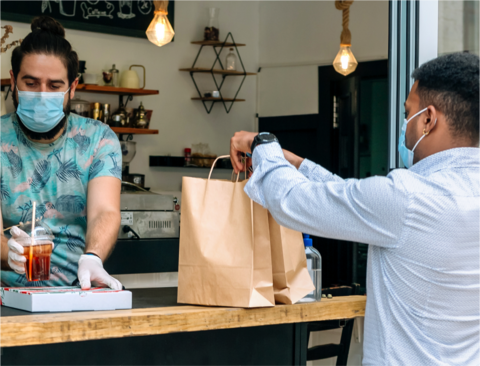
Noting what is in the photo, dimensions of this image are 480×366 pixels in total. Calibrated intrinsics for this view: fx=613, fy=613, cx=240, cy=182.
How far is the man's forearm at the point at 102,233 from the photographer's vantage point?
1.85m

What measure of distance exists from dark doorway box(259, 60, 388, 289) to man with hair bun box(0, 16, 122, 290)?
349cm

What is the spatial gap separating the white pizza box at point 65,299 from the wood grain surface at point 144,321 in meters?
0.03

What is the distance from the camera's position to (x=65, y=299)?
1.41 meters

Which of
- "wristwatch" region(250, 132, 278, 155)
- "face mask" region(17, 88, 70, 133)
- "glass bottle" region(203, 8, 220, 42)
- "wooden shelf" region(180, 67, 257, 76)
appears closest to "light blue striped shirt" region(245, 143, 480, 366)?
"wristwatch" region(250, 132, 278, 155)

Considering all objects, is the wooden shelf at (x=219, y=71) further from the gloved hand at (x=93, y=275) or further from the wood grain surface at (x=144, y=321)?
the wood grain surface at (x=144, y=321)

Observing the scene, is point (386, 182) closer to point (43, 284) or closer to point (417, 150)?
point (417, 150)

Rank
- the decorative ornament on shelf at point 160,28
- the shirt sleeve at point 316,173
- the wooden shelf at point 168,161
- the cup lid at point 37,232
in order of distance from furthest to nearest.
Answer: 1. the wooden shelf at point 168,161
2. the decorative ornament on shelf at point 160,28
3. the shirt sleeve at point 316,173
4. the cup lid at point 37,232

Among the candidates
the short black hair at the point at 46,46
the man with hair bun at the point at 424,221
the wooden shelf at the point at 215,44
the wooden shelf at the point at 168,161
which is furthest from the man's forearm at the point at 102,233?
the wooden shelf at the point at 215,44

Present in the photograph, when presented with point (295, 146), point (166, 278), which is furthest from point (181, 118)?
point (166, 278)

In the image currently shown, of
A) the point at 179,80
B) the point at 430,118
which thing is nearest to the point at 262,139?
the point at 430,118

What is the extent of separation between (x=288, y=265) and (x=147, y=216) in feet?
7.43

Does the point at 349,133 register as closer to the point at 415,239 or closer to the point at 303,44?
the point at 303,44

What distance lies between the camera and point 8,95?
196 inches

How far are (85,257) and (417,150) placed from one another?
3.09 feet
